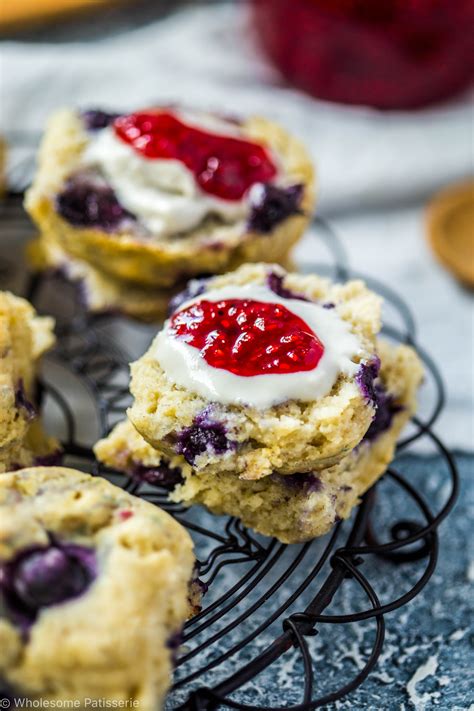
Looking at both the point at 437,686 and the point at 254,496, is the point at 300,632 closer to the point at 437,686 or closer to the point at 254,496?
the point at 254,496

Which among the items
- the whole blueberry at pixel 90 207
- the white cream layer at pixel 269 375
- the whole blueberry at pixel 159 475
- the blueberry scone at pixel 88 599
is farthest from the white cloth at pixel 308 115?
the blueberry scone at pixel 88 599

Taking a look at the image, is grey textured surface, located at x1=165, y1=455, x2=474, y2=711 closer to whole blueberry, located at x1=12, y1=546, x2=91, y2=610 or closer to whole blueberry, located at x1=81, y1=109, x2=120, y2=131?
whole blueberry, located at x1=12, y1=546, x2=91, y2=610

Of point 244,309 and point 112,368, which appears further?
point 112,368

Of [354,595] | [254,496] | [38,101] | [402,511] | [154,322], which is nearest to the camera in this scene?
[254,496]

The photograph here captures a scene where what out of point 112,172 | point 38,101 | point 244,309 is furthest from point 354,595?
point 38,101

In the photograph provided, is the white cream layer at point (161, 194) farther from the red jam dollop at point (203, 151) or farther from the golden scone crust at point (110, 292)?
the golden scone crust at point (110, 292)

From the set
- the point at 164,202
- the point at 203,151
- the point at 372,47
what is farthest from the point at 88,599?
the point at 372,47

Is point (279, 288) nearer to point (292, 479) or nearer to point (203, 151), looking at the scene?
point (292, 479)

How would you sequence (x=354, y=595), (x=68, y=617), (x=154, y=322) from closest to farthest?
(x=68, y=617)
(x=354, y=595)
(x=154, y=322)
